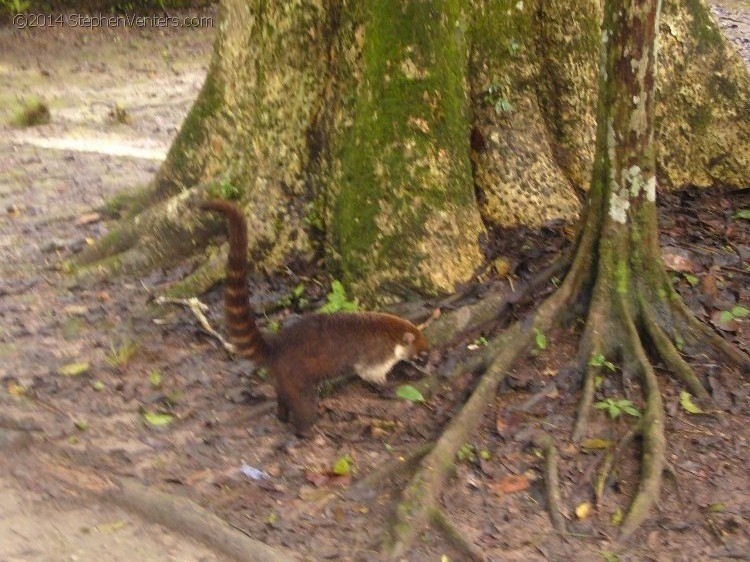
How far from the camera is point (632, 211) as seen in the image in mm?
4621

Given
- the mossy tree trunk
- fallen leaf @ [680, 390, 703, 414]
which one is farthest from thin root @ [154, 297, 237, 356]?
fallen leaf @ [680, 390, 703, 414]

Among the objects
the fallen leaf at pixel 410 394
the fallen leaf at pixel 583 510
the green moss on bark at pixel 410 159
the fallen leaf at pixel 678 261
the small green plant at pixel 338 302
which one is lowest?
the fallen leaf at pixel 583 510

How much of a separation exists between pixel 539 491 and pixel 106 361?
2487 millimetres

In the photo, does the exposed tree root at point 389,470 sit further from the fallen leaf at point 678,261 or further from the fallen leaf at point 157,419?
the fallen leaf at point 678,261

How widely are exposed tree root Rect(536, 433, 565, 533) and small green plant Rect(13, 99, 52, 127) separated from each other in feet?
25.9

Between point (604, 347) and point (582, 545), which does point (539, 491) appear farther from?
point (604, 347)

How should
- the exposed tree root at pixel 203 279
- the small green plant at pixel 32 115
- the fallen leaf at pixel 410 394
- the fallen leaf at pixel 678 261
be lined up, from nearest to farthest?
the fallen leaf at pixel 410 394 < the fallen leaf at pixel 678 261 < the exposed tree root at pixel 203 279 < the small green plant at pixel 32 115

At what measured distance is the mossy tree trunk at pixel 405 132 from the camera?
15.4 feet

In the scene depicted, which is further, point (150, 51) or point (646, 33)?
point (150, 51)

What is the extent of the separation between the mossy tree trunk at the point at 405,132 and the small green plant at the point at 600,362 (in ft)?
2.79

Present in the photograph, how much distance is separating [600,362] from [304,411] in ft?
5.12

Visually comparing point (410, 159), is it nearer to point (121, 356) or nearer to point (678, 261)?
point (678, 261)

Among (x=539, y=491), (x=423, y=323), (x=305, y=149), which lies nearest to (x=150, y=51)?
(x=305, y=149)

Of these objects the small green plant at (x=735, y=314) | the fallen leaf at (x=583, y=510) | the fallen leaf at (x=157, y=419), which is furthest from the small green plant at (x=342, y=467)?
the small green plant at (x=735, y=314)
